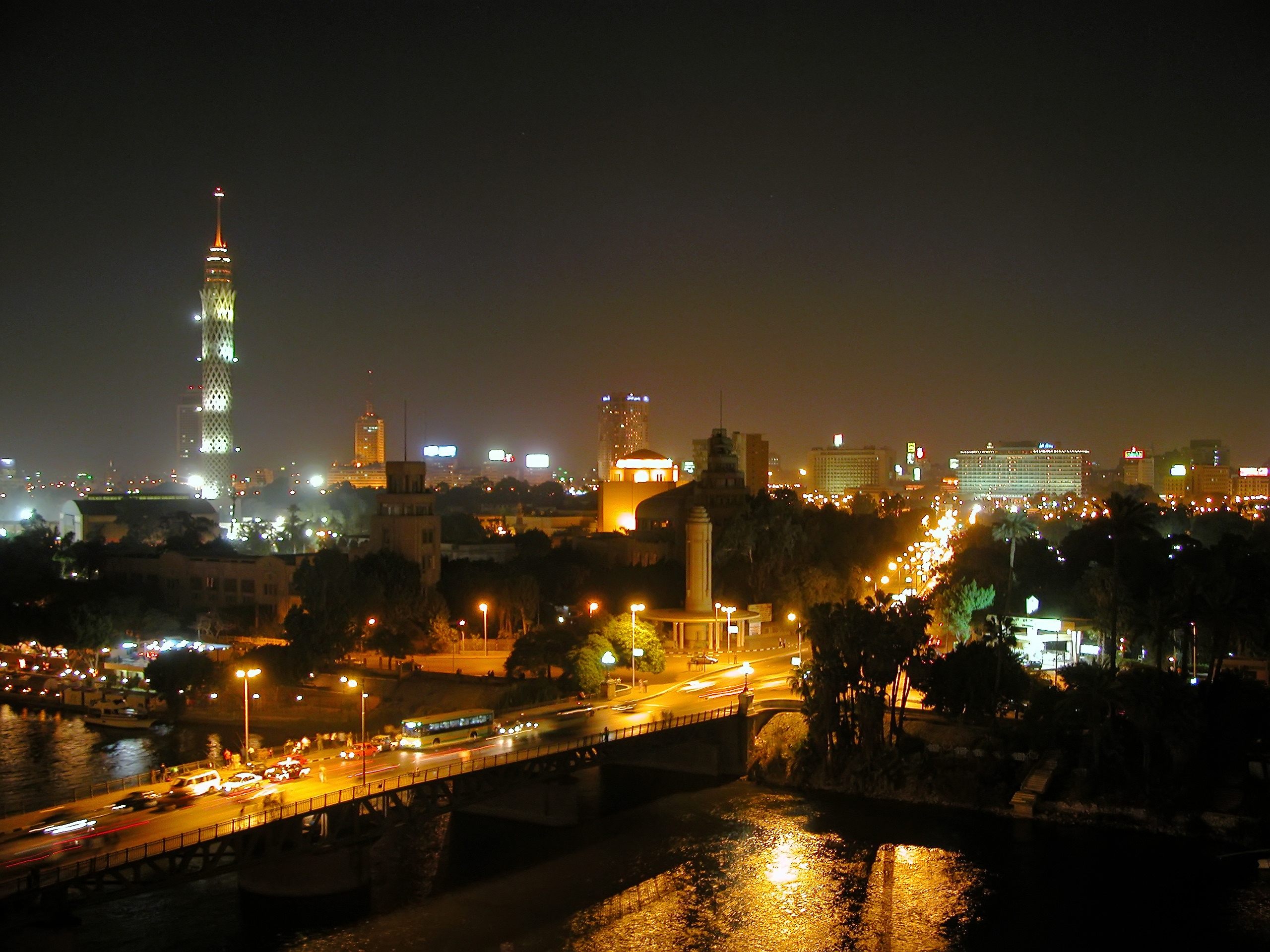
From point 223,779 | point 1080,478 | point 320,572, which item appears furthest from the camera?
point 1080,478

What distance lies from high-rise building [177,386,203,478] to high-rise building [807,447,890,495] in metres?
90.5

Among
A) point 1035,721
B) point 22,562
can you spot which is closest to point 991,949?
point 1035,721

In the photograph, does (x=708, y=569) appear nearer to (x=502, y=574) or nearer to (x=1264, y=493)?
(x=502, y=574)

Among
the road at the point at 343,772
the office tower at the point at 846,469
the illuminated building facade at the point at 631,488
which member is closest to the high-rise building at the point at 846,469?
the office tower at the point at 846,469

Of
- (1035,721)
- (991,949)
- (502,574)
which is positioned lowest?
(991,949)

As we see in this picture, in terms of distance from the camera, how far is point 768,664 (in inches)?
1660

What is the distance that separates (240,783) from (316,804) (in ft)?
7.52

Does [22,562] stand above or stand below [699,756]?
above

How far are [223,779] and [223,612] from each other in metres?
28.6

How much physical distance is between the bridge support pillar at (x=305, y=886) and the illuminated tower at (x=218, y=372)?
111672 millimetres

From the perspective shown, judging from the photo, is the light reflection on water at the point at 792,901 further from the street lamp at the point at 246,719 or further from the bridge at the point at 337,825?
the street lamp at the point at 246,719

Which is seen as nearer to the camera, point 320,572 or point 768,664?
point 768,664

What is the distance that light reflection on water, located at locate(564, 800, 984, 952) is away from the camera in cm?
2277

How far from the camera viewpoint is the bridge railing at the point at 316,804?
1947 centimetres
